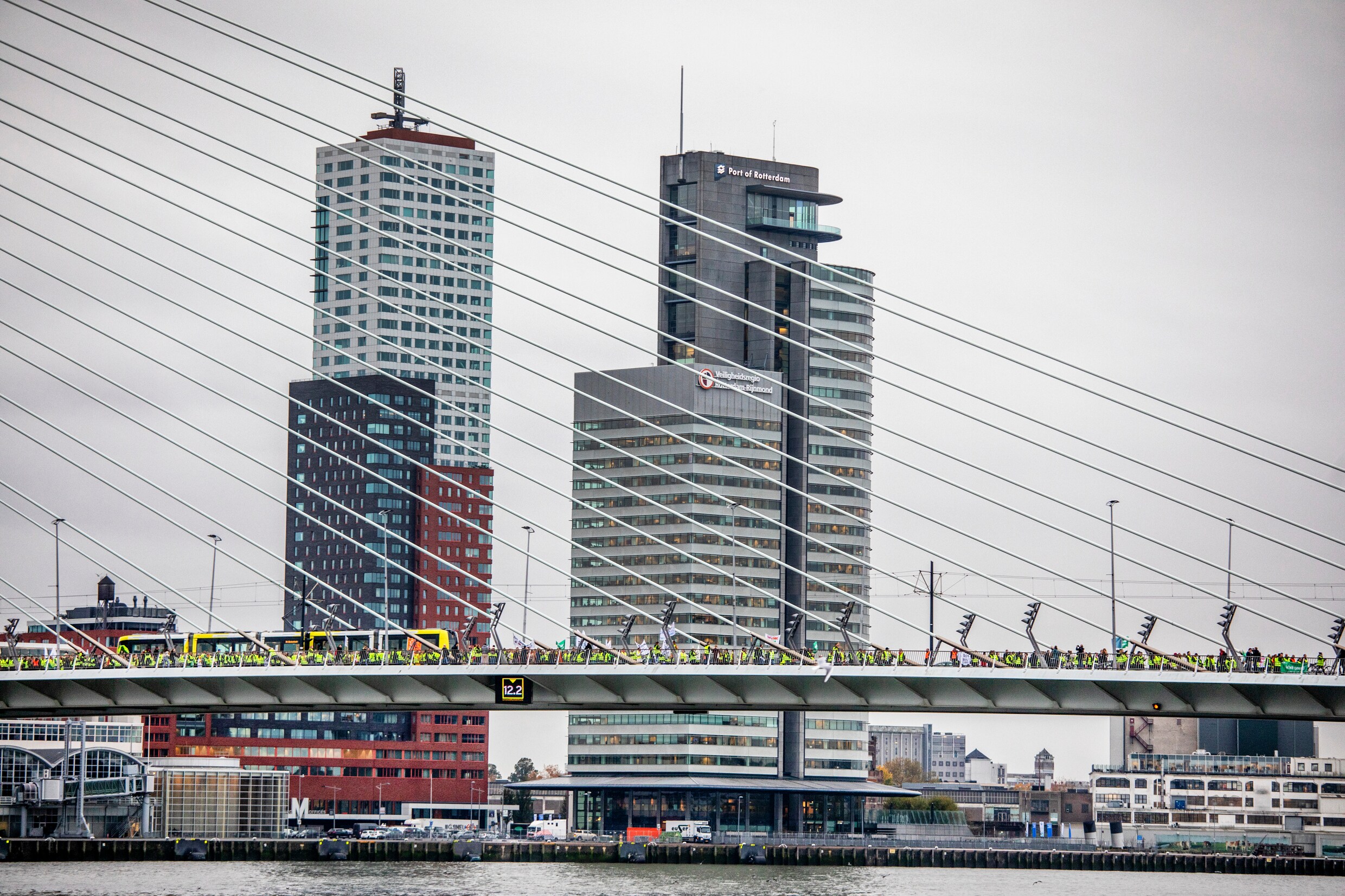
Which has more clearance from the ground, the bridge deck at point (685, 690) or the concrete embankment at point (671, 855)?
the bridge deck at point (685, 690)

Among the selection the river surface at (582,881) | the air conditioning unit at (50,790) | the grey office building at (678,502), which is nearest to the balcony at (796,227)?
the grey office building at (678,502)

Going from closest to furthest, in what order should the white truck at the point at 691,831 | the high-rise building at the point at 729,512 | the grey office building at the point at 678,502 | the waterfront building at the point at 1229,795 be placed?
the white truck at the point at 691,831 < the high-rise building at the point at 729,512 < the waterfront building at the point at 1229,795 < the grey office building at the point at 678,502

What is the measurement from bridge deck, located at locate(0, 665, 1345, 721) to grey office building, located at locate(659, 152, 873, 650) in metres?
109

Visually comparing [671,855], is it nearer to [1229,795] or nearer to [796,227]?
[1229,795]

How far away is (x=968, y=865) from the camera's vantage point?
124 meters

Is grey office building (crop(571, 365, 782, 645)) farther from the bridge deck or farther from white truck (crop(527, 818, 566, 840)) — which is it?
the bridge deck

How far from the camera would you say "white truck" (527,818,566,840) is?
14475 centimetres

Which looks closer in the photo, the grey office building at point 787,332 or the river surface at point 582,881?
the river surface at point 582,881

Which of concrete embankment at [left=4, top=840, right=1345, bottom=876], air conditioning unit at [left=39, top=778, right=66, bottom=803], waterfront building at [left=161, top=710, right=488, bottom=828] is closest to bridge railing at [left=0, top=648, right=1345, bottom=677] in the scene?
concrete embankment at [left=4, top=840, right=1345, bottom=876]

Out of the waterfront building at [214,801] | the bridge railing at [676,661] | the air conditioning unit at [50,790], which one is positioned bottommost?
the waterfront building at [214,801]

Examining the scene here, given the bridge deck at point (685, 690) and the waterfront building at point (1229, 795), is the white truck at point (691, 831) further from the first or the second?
the bridge deck at point (685, 690)

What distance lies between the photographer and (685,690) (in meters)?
→ 65.4

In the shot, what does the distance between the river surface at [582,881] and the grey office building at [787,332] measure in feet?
204

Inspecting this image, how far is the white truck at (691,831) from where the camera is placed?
443 ft
